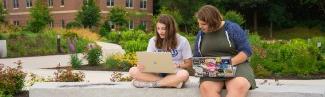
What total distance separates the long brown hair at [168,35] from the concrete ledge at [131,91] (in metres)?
0.48

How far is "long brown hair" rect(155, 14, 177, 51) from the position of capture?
6742 millimetres

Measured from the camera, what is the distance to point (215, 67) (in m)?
6.33

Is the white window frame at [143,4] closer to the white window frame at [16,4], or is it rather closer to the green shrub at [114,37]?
the white window frame at [16,4]

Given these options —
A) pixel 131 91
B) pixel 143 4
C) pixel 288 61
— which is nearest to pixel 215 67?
pixel 131 91

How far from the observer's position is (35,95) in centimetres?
732

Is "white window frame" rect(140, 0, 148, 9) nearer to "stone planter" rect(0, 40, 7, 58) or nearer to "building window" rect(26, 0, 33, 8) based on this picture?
"building window" rect(26, 0, 33, 8)

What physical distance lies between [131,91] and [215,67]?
1.19 metres

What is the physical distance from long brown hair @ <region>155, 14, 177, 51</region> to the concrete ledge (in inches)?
18.9

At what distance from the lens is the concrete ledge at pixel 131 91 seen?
6.46 meters

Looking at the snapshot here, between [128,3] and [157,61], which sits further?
[128,3]

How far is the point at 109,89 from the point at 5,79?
2374 millimetres

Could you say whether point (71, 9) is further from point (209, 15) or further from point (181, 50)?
point (209, 15)

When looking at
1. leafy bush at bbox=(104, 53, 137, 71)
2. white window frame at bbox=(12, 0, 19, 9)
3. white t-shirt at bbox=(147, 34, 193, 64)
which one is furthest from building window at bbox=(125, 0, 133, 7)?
white t-shirt at bbox=(147, 34, 193, 64)

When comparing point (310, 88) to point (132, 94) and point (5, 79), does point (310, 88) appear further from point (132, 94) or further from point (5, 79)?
point (5, 79)
